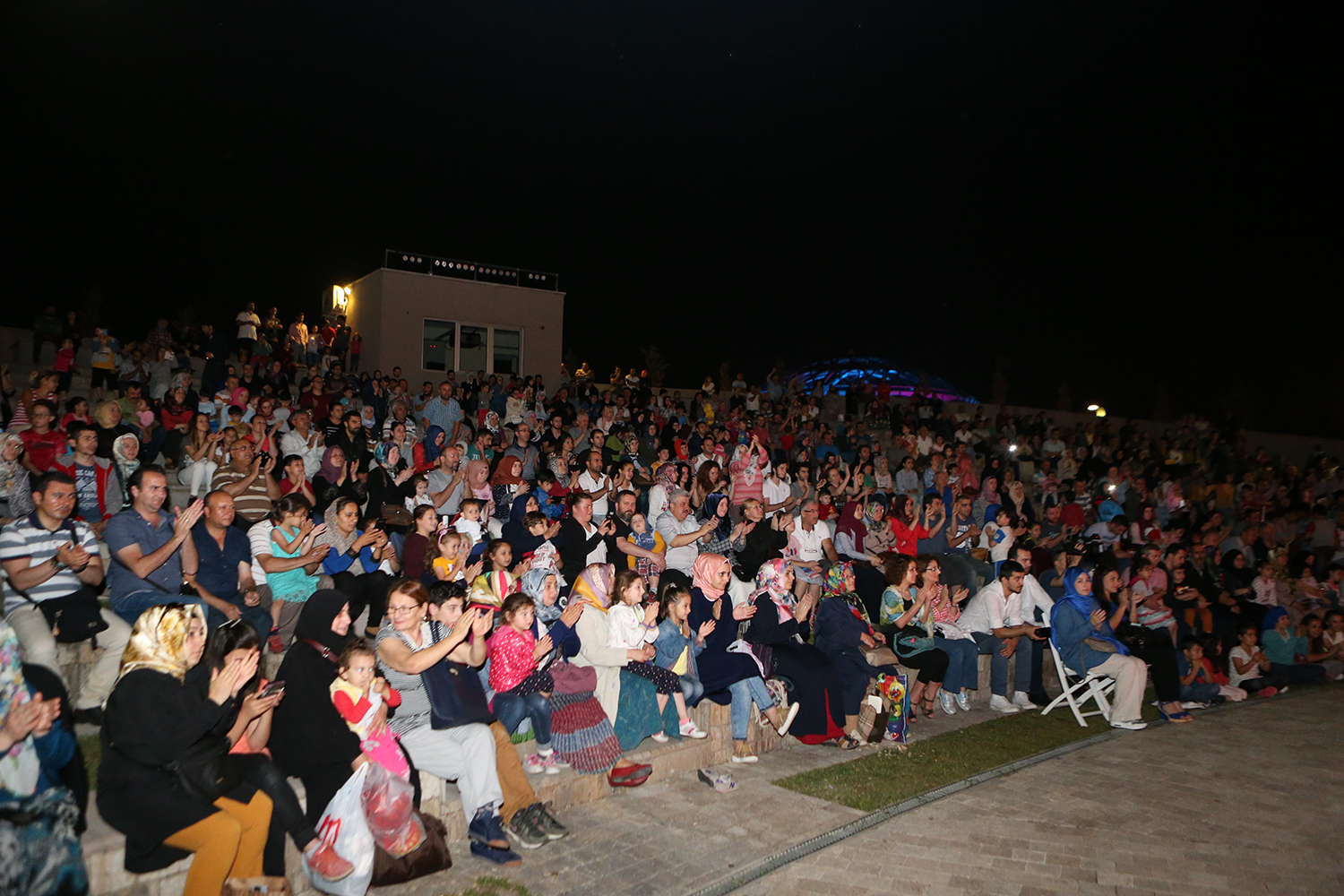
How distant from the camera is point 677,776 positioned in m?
5.48

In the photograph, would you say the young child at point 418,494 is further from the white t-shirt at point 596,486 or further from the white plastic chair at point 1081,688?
the white plastic chair at point 1081,688

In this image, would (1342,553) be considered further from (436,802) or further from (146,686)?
(146,686)

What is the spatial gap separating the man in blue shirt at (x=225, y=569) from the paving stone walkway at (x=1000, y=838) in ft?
7.54

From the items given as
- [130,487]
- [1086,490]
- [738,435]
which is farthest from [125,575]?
[1086,490]

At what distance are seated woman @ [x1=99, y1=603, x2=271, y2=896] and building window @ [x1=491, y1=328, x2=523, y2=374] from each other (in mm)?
17023

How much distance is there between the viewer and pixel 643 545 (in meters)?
7.75

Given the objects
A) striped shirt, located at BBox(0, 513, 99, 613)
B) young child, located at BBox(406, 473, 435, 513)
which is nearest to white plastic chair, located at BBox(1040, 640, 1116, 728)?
young child, located at BBox(406, 473, 435, 513)

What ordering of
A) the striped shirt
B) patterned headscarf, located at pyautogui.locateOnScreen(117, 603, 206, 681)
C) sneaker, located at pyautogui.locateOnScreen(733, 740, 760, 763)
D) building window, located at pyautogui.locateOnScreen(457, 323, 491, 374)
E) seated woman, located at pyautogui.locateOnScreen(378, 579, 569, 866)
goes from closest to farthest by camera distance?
Result: patterned headscarf, located at pyautogui.locateOnScreen(117, 603, 206, 681), seated woman, located at pyautogui.locateOnScreen(378, 579, 569, 866), the striped shirt, sneaker, located at pyautogui.locateOnScreen(733, 740, 760, 763), building window, located at pyautogui.locateOnScreen(457, 323, 491, 374)

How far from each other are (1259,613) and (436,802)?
1001cm

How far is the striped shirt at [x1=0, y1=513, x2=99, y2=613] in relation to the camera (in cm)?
461

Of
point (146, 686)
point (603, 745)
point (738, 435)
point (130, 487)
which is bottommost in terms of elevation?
point (603, 745)

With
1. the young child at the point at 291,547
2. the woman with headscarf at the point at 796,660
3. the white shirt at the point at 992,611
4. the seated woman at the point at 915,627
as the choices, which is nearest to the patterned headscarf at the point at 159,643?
the young child at the point at 291,547

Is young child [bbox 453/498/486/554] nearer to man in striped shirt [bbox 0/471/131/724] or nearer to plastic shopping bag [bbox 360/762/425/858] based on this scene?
man in striped shirt [bbox 0/471/131/724]

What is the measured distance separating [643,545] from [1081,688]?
4.43 m
